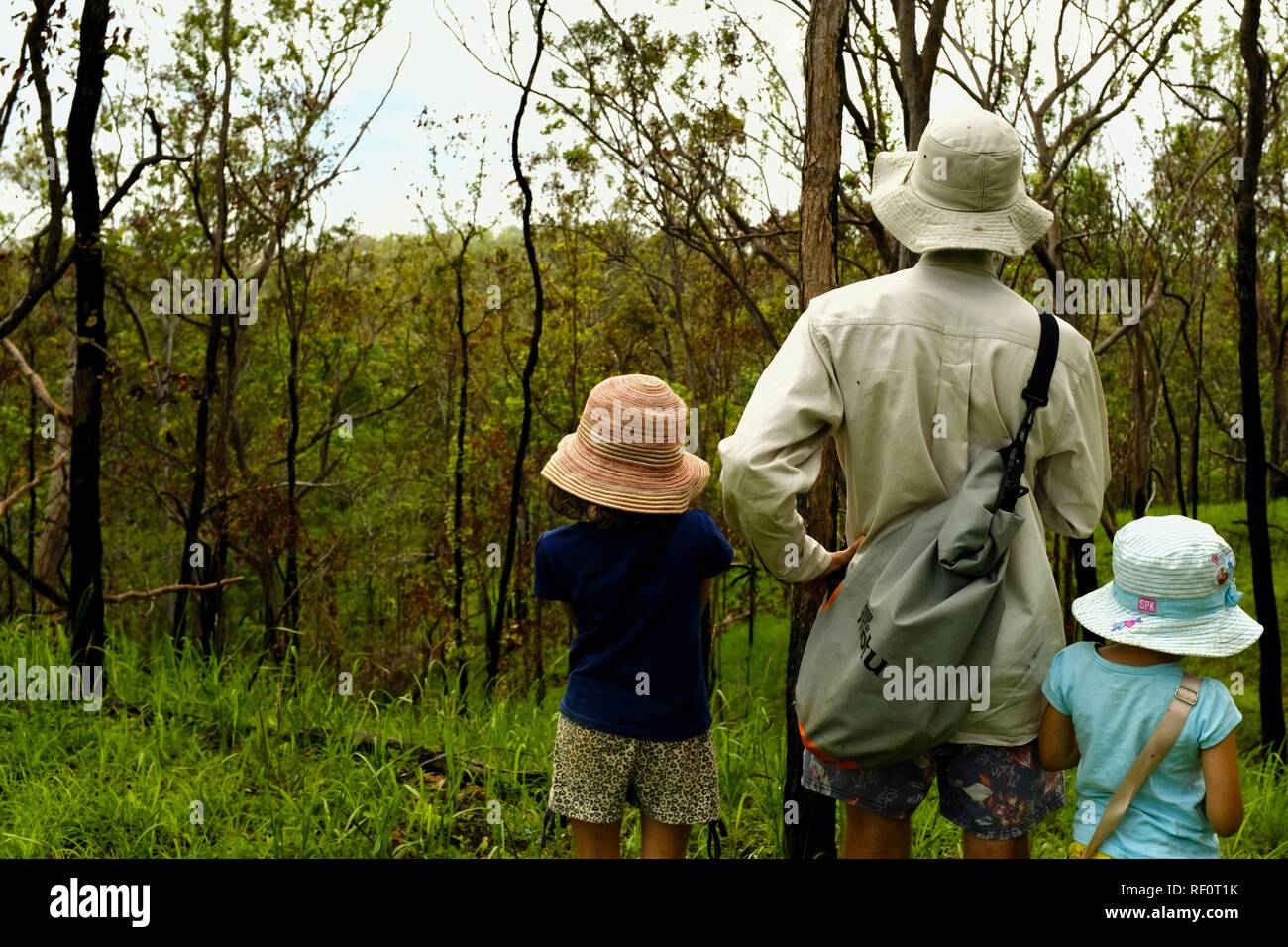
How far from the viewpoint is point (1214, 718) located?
2.06m

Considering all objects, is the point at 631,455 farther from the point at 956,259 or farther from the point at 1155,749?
the point at 1155,749

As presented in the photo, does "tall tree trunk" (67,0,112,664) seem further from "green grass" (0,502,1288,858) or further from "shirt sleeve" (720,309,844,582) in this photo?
"shirt sleeve" (720,309,844,582)

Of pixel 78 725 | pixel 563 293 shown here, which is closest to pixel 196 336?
pixel 563 293

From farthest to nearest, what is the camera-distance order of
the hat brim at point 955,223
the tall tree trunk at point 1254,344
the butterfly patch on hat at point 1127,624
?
the tall tree trunk at point 1254,344, the hat brim at point 955,223, the butterfly patch on hat at point 1127,624

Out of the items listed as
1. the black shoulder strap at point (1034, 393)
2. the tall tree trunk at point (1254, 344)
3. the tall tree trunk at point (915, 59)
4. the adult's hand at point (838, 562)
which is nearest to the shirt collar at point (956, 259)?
the black shoulder strap at point (1034, 393)

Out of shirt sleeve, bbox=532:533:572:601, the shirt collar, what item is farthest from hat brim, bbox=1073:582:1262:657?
shirt sleeve, bbox=532:533:572:601

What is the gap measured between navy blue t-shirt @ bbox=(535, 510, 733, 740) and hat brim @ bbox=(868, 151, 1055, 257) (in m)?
0.71

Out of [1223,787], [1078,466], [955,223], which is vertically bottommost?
[1223,787]

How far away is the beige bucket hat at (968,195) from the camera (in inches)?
90.4

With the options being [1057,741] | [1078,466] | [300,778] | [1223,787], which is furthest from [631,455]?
[300,778]

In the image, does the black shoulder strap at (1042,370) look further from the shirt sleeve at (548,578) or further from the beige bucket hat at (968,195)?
the shirt sleeve at (548,578)

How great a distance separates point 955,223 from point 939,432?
1.35 ft

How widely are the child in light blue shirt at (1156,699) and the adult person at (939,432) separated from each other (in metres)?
0.08

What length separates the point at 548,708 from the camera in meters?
5.11
